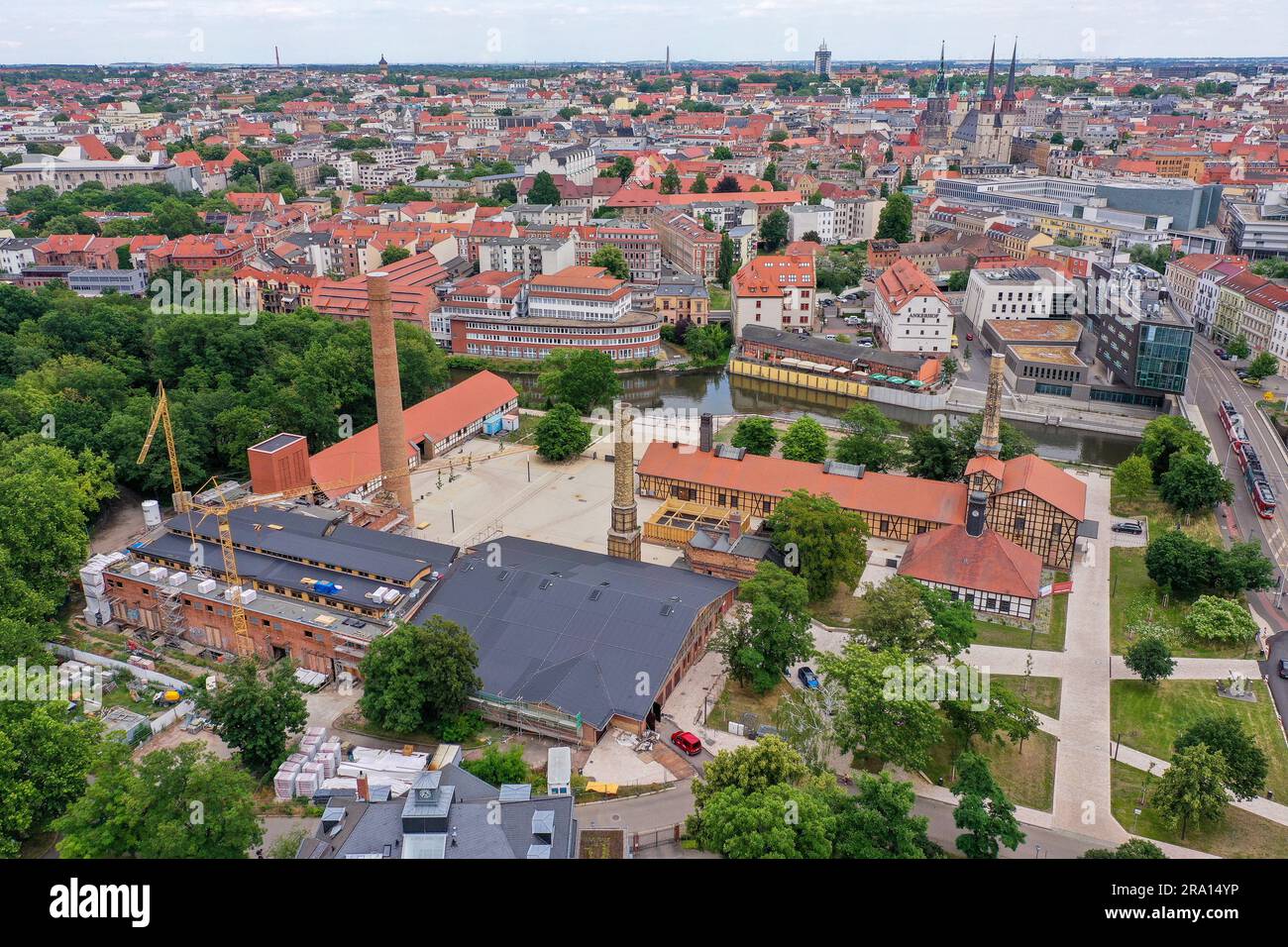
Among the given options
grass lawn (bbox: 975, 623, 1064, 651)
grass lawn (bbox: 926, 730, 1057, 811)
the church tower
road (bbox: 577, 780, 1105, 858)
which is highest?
the church tower

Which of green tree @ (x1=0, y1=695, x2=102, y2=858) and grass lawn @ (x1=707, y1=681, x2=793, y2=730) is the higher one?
green tree @ (x1=0, y1=695, x2=102, y2=858)

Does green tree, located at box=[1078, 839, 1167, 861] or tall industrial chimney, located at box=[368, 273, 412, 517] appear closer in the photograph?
green tree, located at box=[1078, 839, 1167, 861]

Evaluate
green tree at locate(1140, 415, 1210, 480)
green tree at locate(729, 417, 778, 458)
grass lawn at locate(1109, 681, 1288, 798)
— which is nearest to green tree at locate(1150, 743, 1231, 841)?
grass lawn at locate(1109, 681, 1288, 798)

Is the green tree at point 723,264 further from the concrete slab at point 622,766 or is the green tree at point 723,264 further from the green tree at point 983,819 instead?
the green tree at point 983,819

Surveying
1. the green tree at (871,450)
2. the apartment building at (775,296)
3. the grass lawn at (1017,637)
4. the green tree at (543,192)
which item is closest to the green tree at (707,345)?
the apartment building at (775,296)

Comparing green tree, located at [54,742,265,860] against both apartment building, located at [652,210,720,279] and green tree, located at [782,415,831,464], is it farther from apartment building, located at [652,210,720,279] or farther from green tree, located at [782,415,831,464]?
apartment building, located at [652,210,720,279]

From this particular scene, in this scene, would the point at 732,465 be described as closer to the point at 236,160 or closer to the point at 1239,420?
the point at 1239,420
